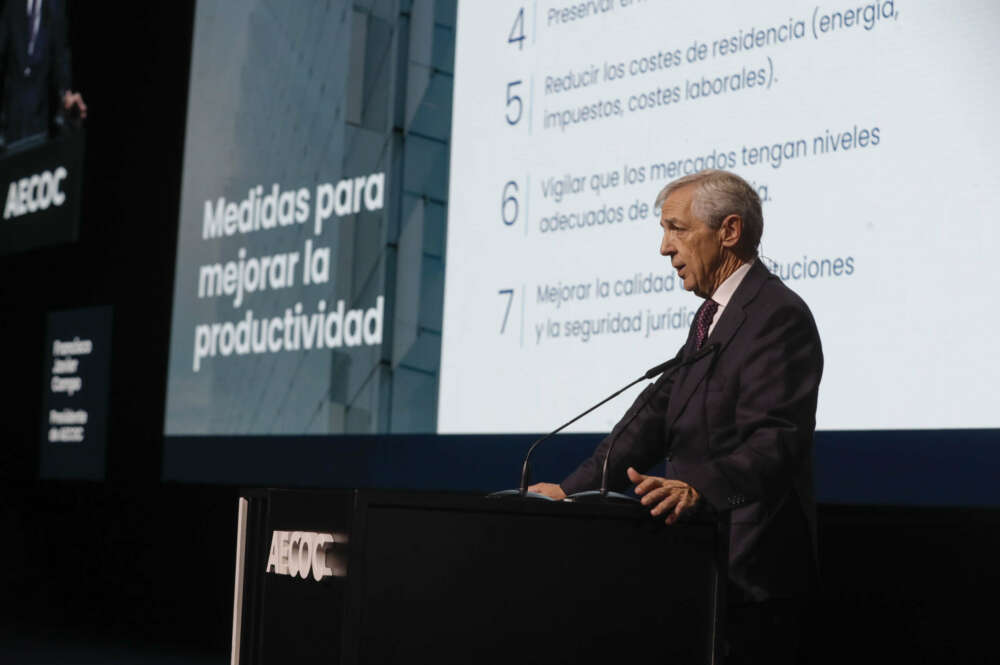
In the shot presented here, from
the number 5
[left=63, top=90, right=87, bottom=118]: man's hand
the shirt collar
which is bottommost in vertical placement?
the shirt collar

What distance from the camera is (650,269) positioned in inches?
126

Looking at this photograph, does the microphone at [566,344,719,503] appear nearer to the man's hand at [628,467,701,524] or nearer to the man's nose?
the man's hand at [628,467,701,524]

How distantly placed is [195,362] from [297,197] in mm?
794

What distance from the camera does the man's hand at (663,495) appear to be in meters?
1.66

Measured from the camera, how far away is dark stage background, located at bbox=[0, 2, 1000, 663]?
5348 millimetres

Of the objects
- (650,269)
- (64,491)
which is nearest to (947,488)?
(650,269)

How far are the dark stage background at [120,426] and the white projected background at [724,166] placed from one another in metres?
2.10

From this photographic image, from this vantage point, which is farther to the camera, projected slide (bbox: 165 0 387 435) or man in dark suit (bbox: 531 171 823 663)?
projected slide (bbox: 165 0 387 435)

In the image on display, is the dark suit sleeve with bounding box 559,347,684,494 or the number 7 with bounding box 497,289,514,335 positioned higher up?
the number 7 with bounding box 497,289,514,335

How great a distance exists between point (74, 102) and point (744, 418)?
4906 millimetres

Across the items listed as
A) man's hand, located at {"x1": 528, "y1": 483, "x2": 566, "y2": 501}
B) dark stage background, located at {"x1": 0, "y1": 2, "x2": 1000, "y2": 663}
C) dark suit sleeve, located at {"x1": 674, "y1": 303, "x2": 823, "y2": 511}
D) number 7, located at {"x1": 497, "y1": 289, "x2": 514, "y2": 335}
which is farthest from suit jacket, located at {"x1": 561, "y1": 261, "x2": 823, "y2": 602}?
dark stage background, located at {"x1": 0, "y1": 2, "x2": 1000, "y2": 663}

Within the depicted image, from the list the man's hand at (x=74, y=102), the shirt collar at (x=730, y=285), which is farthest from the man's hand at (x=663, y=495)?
the man's hand at (x=74, y=102)

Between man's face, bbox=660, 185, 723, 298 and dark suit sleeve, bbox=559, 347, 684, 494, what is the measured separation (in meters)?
0.17

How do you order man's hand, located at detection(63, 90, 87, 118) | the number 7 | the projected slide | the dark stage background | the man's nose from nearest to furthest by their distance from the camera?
the man's nose → the number 7 → the projected slide → the dark stage background → man's hand, located at detection(63, 90, 87, 118)
